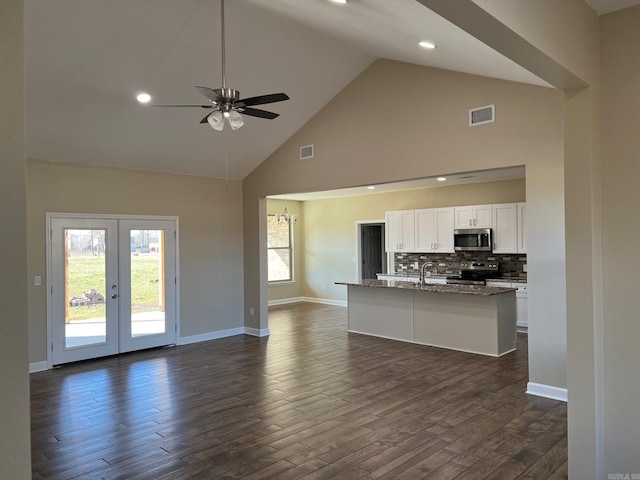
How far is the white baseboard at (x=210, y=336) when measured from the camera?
7484 mm

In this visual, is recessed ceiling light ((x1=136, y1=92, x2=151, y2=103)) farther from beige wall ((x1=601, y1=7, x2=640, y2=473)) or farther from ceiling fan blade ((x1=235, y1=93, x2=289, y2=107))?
beige wall ((x1=601, y1=7, x2=640, y2=473))

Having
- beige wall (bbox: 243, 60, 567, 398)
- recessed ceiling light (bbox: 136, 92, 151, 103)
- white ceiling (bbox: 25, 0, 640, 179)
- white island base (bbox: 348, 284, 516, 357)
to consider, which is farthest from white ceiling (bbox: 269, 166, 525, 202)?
recessed ceiling light (bbox: 136, 92, 151, 103)

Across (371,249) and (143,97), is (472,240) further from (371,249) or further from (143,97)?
(143,97)

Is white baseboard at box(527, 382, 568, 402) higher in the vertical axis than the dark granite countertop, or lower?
lower

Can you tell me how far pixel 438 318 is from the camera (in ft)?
22.5

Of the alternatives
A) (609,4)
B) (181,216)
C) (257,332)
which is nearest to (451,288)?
(257,332)

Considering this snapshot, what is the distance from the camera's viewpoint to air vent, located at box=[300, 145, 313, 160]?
7.04 m

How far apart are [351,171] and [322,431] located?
3692mm

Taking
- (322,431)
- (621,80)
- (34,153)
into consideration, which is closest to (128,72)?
(34,153)

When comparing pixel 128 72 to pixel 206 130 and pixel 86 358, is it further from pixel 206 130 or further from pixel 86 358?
pixel 86 358

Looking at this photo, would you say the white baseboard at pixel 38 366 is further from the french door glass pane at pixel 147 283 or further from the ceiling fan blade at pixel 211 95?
the ceiling fan blade at pixel 211 95

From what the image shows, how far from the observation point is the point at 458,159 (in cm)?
523

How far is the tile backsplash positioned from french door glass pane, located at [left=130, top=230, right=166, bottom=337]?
5.36m

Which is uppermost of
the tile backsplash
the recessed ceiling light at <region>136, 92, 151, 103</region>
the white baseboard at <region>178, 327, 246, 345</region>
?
the recessed ceiling light at <region>136, 92, 151, 103</region>
